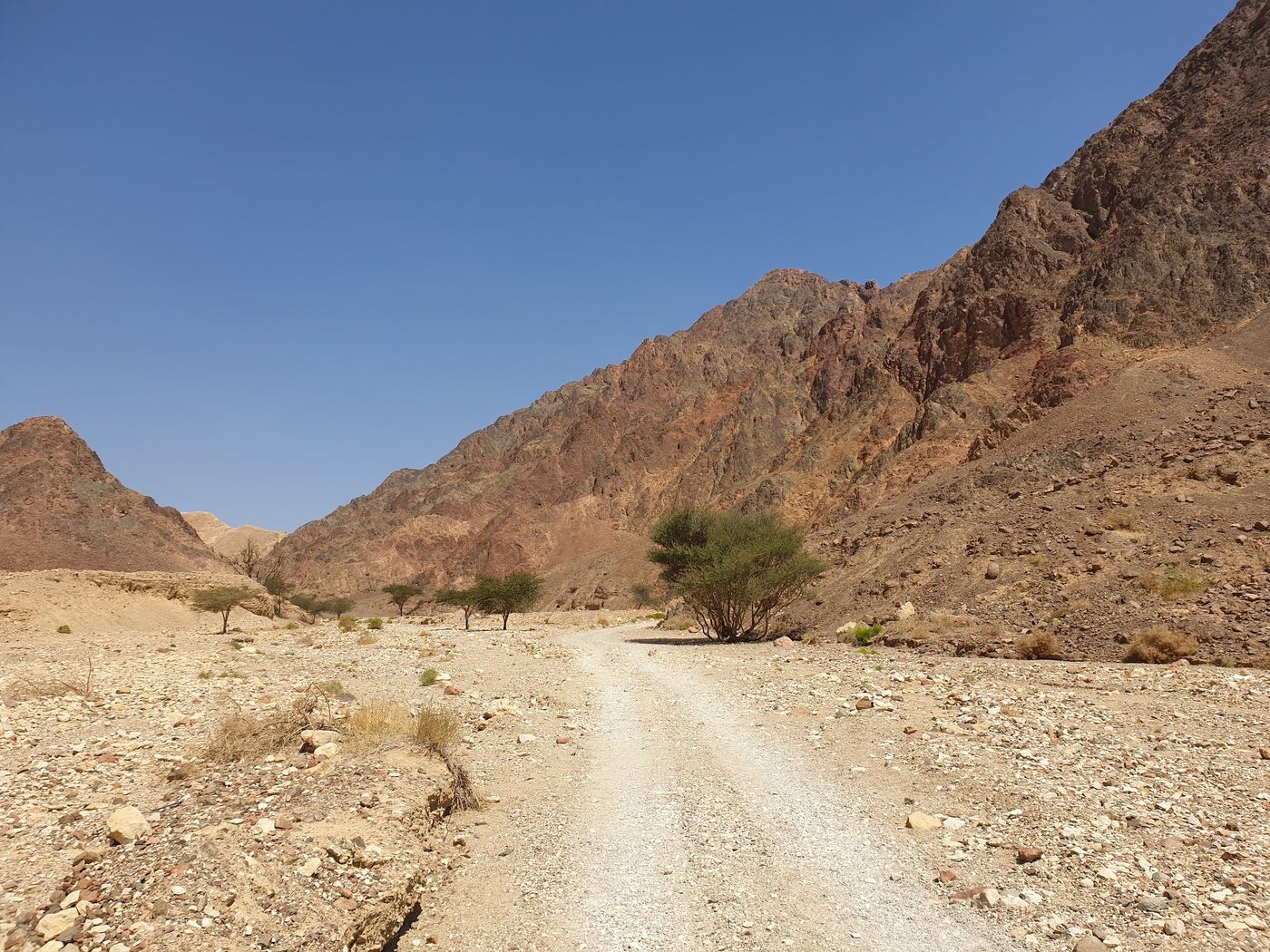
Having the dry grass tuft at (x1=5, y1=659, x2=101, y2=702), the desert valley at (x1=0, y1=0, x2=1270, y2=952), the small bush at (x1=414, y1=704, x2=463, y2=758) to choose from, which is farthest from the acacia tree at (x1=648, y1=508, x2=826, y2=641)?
the dry grass tuft at (x1=5, y1=659, x2=101, y2=702)

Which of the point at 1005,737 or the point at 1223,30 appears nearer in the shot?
the point at 1005,737

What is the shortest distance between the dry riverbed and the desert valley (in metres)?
0.04

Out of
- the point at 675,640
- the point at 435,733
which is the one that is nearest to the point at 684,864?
the point at 435,733

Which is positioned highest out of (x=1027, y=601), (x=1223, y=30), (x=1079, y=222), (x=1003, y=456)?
(x=1223, y=30)

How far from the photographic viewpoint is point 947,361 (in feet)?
226

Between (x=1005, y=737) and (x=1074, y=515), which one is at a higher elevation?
(x=1074, y=515)

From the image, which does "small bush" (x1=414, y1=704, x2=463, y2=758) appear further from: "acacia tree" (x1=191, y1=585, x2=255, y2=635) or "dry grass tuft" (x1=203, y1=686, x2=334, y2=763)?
"acacia tree" (x1=191, y1=585, x2=255, y2=635)

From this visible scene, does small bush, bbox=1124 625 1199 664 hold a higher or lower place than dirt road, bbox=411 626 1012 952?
higher

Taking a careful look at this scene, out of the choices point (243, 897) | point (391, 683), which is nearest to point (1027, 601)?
point (391, 683)

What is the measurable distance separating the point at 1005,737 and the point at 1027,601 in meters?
14.6

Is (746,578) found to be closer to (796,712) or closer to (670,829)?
(796,712)

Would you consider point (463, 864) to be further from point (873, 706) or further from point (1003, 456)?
point (1003, 456)

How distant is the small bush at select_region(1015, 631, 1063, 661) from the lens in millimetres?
18922

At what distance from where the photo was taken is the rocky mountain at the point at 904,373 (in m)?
50.8
